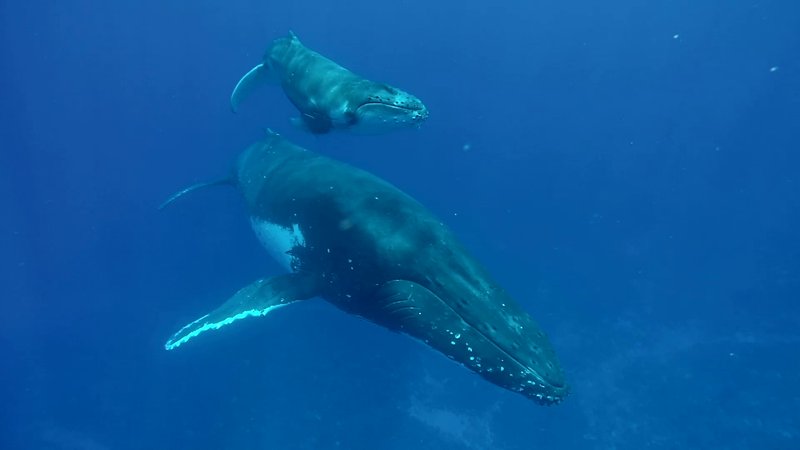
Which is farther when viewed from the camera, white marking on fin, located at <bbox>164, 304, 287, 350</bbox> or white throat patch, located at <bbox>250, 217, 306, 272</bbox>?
white throat patch, located at <bbox>250, 217, 306, 272</bbox>

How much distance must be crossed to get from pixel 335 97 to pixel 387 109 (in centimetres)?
135

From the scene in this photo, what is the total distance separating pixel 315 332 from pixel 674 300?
16041mm

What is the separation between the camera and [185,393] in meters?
17.0

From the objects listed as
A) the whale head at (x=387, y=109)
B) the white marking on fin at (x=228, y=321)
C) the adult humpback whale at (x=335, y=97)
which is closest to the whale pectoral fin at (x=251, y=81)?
the adult humpback whale at (x=335, y=97)

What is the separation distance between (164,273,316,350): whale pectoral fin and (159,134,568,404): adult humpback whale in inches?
0.8

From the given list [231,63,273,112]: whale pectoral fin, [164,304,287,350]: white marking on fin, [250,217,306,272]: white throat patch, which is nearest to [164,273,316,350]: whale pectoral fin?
[164,304,287,350]: white marking on fin

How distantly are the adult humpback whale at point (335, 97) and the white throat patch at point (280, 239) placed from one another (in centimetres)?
191

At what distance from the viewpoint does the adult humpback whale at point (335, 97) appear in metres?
8.09

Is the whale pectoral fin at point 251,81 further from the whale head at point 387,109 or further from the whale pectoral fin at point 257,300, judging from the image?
the whale pectoral fin at point 257,300

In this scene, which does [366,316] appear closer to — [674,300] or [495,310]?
[495,310]

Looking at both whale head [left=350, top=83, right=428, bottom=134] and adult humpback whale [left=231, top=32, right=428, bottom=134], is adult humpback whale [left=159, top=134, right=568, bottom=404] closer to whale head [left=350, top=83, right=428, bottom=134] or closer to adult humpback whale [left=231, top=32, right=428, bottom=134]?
adult humpback whale [left=231, top=32, right=428, bottom=134]

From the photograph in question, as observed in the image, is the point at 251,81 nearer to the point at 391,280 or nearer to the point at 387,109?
the point at 387,109

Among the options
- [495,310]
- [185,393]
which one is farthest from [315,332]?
[495,310]

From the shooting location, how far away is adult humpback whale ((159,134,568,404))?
641 centimetres
